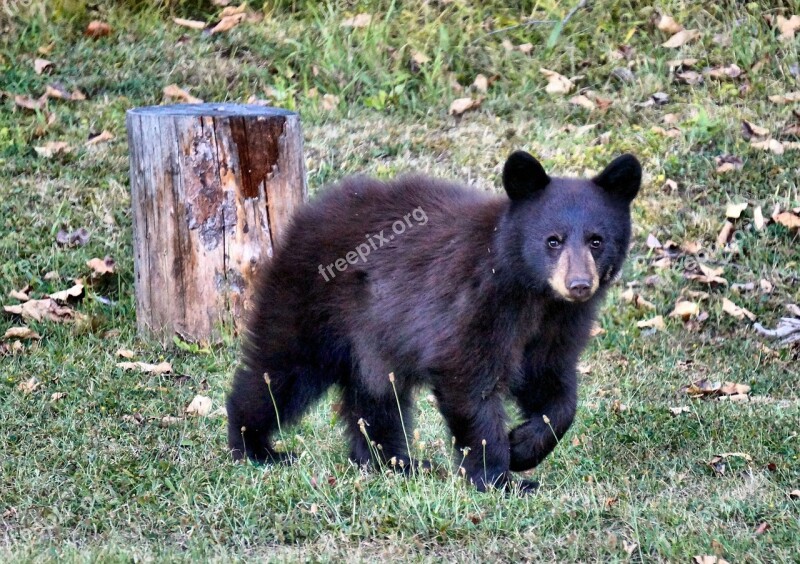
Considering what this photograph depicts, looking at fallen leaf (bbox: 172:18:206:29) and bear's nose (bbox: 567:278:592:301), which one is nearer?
bear's nose (bbox: 567:278:592:301)

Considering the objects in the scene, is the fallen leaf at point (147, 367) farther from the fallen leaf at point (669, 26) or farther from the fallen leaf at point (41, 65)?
the fallen leaf at point (669, 26)

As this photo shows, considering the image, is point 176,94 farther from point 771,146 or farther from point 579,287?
point 579,287

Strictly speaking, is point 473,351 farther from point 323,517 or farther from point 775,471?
point 775,471

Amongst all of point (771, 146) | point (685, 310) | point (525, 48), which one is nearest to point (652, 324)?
point (685, 310)

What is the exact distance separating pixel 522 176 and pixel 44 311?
12.1 feet

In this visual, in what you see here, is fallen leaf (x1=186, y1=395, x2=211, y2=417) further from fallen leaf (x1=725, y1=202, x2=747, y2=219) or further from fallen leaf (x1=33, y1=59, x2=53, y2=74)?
fallen leaf (x1=33, y1=59, x2=53, y2=74)

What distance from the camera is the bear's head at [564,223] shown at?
4.61 meters

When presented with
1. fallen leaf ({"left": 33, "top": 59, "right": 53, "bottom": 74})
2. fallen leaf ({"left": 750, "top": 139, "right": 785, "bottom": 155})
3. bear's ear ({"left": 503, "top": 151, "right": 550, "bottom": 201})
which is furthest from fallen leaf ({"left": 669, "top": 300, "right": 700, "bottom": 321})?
fallen leaf ({"left": 33, "top": 59, "right": 53, "bottom": 74})

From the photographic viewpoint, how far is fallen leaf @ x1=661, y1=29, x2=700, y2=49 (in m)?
10.1

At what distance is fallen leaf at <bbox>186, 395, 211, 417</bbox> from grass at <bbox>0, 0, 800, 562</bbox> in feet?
0.55

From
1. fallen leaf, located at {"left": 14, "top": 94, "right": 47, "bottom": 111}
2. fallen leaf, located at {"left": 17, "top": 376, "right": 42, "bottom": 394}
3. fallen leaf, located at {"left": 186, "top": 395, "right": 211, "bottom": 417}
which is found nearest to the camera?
fallen leaf, located at {"left": 186, "top": 395, "right": 211, "bottom": 417}

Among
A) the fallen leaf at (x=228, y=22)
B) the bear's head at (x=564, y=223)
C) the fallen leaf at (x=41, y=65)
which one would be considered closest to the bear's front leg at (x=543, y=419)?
the bear's head at (x=564, y=223)

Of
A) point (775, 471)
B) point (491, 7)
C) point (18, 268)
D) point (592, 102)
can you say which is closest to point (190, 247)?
point (18, 268)

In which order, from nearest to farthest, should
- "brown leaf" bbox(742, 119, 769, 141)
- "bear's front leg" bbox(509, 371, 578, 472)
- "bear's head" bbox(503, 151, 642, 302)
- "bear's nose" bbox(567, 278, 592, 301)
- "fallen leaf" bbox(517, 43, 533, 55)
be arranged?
"bear's nose" bbox(567, 278, 592, 301) < "bear's head" bbox(503, 151, 642, 302) < "bear's front leg" bbox(509, 371, 578, 472) < "brown leaf" bbox(742, 119, 769, 141) < "fallen leaf" bbox(517, 43, 533, 55)
